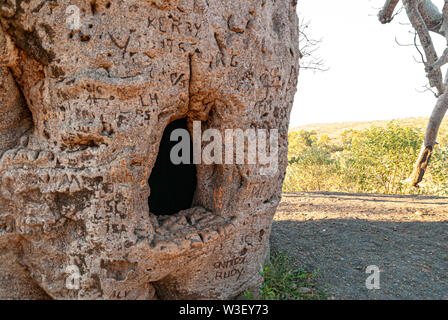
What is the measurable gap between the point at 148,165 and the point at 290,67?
1438mm

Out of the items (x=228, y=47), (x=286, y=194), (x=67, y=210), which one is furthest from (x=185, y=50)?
(x=286, y=194)

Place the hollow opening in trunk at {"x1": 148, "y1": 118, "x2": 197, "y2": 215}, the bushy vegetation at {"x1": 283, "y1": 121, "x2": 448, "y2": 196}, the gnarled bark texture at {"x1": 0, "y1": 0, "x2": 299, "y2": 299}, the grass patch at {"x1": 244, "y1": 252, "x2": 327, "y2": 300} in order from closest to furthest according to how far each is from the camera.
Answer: the gnarled bark texture at {"x1": 0, "y1": 0, "x2": 299, "y2": 299}
the grass patch at {"x1": 244, "y1": 252, "x2": 327, "y2": 300}
the hollow opening in trunk at {"x1": 148, "y1": 118, "x2": 197, "y2": 215}
the bushy vegetation at {"x1": 283, "y1": 121, "x2": 448, "y2": 196}

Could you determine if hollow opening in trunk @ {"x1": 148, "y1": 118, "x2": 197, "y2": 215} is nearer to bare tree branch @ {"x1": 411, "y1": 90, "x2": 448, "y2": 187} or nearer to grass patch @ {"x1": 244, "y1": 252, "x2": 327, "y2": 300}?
grass patch @ {"x1": 244, "y1": 252, "x2": 327, "y2": 300}

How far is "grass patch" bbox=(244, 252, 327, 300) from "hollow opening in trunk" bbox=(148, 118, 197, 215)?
42.5 inches

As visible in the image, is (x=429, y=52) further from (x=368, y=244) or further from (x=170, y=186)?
(x=170, y=186)

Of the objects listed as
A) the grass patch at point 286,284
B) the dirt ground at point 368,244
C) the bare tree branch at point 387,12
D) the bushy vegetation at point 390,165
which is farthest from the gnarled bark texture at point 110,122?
the bushy vegetation at point 390,165

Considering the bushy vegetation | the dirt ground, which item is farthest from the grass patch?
the bushy vegetation

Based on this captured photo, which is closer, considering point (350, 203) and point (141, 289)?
point (141, 289)

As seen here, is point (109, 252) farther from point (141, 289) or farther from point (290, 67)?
point (290, 67)

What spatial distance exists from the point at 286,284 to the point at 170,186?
1.56m

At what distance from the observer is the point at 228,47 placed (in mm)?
2324

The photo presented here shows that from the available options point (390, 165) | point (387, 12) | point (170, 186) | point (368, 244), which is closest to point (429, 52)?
point (387, 12)

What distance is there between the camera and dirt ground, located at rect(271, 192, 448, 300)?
10.00ft

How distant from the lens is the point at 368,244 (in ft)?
12.9
